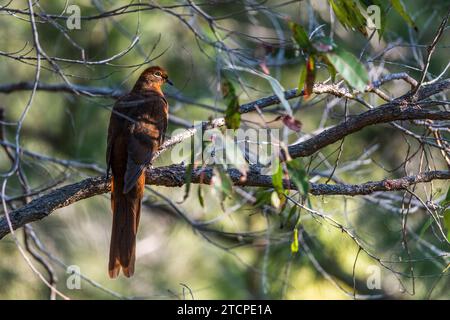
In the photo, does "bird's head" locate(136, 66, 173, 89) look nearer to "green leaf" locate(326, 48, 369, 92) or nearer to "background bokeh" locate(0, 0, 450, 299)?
"background bokeh" locate(0, 0, 450, 299)

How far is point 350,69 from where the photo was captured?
3080 mm

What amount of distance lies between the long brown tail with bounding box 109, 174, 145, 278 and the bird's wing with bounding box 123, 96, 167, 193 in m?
0.10

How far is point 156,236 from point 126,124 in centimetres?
406

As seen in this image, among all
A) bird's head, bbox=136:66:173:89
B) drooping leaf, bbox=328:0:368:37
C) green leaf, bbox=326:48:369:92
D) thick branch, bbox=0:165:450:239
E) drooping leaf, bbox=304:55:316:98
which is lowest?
green leaf, bbox=326:48:369:92

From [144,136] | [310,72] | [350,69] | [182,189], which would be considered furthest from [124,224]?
[182,189]

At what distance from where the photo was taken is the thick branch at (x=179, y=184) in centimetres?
427

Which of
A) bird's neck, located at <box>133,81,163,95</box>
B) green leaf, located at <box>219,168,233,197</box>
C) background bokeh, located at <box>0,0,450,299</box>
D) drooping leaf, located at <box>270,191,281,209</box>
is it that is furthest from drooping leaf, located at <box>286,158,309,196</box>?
background bokeh, located at <box>0,0,450,299</box>

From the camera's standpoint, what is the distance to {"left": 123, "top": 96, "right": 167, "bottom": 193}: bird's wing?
4.91 meters

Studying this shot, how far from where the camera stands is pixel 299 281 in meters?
8.27

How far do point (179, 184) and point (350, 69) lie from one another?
5.87 feet

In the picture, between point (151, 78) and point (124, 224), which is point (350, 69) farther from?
→ point (151, 78)

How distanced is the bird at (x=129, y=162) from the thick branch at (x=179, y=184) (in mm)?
358

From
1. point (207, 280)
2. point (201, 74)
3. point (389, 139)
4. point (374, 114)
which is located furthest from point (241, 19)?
point (374, 114)

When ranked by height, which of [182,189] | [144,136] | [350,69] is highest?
[182,189]
